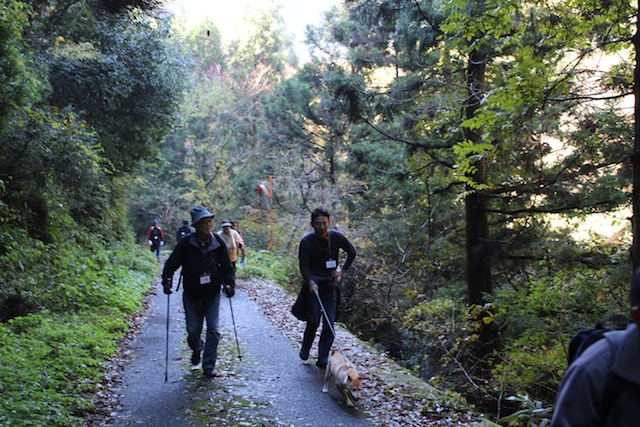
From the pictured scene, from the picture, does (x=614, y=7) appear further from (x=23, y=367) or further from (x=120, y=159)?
(x=120, y=159)

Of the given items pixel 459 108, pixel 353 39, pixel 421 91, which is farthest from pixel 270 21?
pixel 459 108

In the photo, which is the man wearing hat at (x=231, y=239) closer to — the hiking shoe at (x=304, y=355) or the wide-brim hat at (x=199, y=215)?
the hiking shoe at (x=304, y=355)

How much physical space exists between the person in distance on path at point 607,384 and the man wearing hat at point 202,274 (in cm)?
502

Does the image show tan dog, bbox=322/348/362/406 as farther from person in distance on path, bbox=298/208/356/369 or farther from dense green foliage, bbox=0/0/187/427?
dense green foliage, bbox=0/0/187/427

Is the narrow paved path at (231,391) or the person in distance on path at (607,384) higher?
the person in distance on path at (607,384)

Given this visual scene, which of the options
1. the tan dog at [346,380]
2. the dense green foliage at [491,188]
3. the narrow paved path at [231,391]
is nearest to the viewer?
the narrow paved path at [231,391]

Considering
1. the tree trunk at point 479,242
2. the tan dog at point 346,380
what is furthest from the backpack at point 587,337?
the tree trunk at point 479,242

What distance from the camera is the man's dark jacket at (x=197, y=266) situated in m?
6.35

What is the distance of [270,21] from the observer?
46969mm

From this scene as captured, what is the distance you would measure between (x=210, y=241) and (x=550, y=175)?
25.1ft

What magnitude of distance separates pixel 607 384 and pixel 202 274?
515 cm

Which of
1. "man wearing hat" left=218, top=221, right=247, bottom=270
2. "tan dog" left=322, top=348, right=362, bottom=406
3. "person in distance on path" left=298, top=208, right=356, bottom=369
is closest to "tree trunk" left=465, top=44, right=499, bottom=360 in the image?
"person in distance on path" left=298, top=208, right=356, bottom=369

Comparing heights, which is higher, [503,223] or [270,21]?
[270,21]

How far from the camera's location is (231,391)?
6.16 meters
